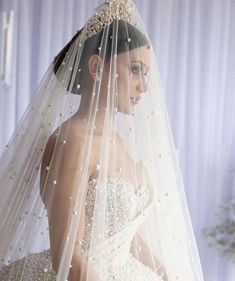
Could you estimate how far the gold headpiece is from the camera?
115cm

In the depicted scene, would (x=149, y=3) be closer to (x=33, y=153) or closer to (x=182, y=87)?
(x=182, y=87)

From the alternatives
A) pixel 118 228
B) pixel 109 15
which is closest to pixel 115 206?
pixel 118 228

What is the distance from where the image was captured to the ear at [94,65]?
1112 mm

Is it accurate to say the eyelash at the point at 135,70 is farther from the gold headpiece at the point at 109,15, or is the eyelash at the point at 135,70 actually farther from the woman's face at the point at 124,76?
the gold headpiece at the point at 109,15

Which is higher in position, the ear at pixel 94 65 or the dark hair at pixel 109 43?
the dark hair at pixel 109 43

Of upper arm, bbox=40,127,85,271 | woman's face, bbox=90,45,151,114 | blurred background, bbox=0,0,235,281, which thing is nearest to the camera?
upper arm, bbox=40,127,85,271

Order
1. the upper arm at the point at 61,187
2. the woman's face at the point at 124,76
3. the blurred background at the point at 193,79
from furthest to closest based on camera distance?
the blurred background at the point at 193,79, the woman's face at the point at 124,76, the upper arm at the point at 61,187

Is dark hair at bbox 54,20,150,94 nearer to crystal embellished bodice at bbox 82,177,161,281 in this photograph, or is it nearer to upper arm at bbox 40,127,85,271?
upper arm at bbox 40,127,85,271

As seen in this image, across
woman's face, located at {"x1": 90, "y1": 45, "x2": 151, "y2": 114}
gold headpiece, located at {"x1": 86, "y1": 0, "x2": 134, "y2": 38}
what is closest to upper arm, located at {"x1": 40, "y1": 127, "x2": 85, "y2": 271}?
woman's face, located at {"x1": 90, "y1": 45, "x2": 151, "y2": 114}

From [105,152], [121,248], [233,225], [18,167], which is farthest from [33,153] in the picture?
[233,225]

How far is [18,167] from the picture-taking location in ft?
3.99

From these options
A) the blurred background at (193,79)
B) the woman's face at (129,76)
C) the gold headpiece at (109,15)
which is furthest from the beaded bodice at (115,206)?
the blurred background at (193,79)

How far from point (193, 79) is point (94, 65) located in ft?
3.63

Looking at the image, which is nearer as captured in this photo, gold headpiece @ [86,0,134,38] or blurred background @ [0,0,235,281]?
gold headpiece @ [86,0,134,38]
